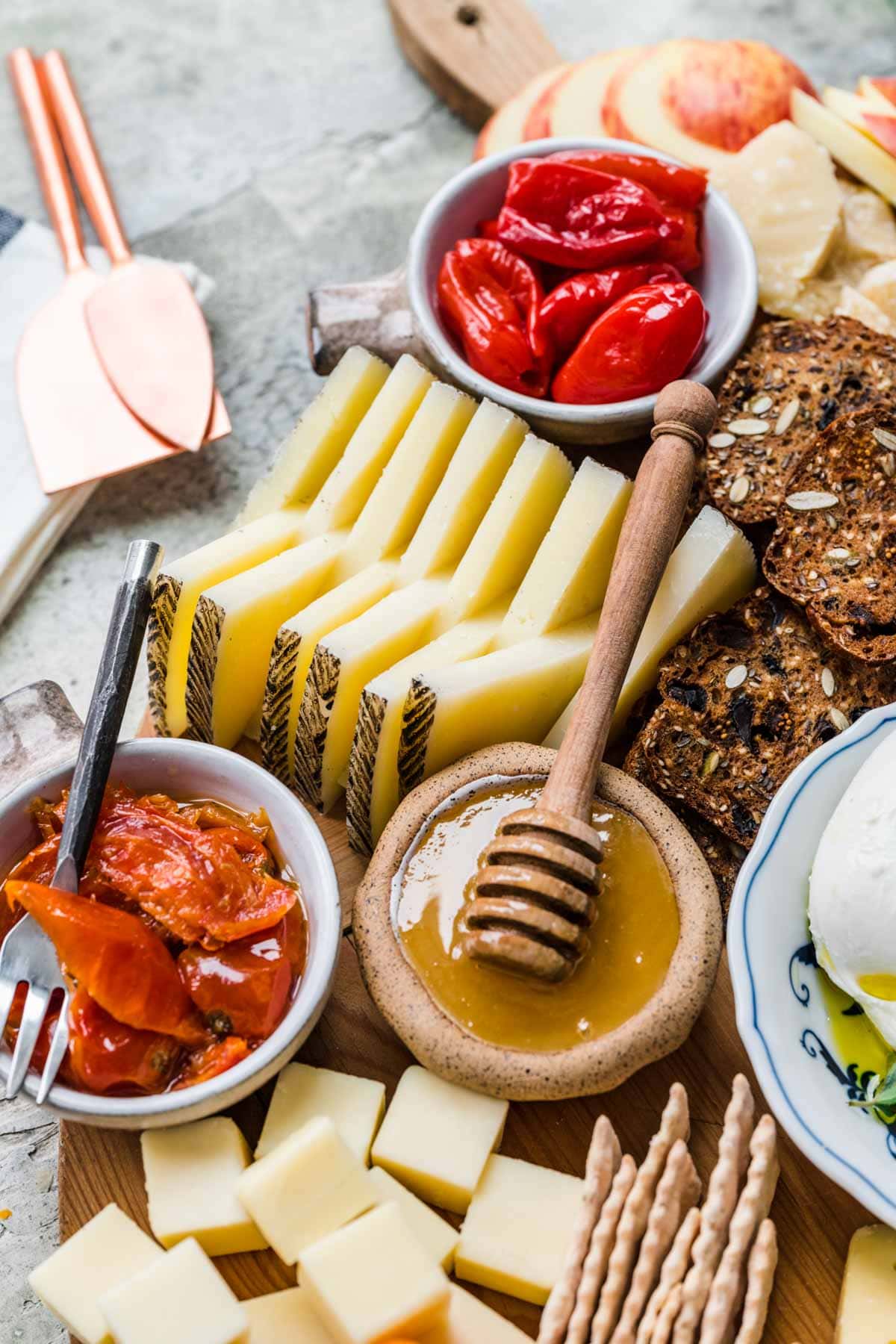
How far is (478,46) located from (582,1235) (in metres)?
2.94

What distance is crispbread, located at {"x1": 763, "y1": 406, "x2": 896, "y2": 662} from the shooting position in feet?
7.61

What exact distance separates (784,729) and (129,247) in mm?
2105

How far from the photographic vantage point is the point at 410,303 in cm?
266

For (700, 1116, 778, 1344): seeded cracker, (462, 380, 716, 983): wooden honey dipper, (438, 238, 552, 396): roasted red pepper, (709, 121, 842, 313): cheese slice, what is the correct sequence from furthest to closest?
(709, 121, 842, 313): cheese slice < (438, 238, 552, 396): roasted red pepper < (462, 380, 716, 983): wooden honey dipper < (700, 1116, 778, 1344): seeded cracker

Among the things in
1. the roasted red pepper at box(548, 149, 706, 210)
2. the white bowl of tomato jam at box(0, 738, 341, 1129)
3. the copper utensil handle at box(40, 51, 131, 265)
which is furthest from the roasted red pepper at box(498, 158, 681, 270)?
the white bowl of tomato jam at box(0, 738, 341, 1129)

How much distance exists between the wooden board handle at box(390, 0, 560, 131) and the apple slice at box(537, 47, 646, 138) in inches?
10.6

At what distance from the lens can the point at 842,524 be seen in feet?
7.87

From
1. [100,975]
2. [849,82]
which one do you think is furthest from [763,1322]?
[849,82]

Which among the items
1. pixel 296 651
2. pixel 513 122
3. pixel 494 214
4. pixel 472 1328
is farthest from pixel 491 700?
pixel 513 122

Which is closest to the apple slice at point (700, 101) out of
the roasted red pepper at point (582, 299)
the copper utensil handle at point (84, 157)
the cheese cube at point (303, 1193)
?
the roasted red pepper at point (582, 299)

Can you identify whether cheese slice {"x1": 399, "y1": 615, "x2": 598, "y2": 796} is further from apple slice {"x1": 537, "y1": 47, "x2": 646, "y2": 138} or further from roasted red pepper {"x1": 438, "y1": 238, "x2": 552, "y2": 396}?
apple slice {"x1": 537, "y1": 47, "x2": 646, "y2": 138}

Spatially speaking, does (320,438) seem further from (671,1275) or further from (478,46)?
(671,1275)

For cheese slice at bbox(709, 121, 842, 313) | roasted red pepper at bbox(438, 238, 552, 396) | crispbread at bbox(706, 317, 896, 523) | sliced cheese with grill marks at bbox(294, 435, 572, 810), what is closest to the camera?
sliced cheese with grill marks at bbox(294, 435, 572, 810)

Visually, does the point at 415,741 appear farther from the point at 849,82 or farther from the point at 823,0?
the point at 823,0
